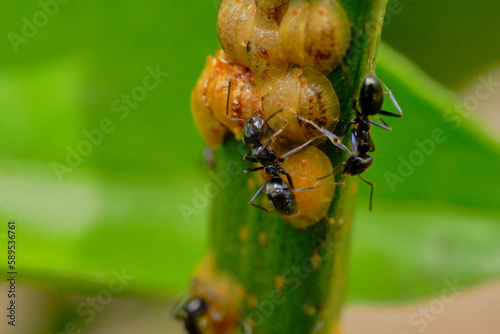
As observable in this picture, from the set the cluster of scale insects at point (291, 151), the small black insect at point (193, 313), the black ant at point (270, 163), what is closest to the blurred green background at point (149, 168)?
the small black insect at point (193, 313)

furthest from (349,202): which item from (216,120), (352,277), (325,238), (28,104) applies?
(28,104)

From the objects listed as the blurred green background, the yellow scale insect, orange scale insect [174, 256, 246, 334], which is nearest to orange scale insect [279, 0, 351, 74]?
the yellow scale insect

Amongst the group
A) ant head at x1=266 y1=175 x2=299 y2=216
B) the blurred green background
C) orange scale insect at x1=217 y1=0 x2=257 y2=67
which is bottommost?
the blurred green background

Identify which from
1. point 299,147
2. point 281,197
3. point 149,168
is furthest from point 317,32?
point 149,168

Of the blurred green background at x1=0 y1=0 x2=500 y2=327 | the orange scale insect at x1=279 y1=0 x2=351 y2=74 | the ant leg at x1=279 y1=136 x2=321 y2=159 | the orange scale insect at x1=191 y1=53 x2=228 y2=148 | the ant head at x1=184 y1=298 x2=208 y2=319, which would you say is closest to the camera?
the orange scale insect at x1=279 y1=0 x2=351 y2=74

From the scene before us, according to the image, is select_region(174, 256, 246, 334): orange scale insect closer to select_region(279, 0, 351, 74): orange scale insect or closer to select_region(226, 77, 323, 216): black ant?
select_region(226, 77, 323, 216): black ant

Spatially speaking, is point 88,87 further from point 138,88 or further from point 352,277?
point 352,277
